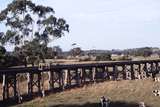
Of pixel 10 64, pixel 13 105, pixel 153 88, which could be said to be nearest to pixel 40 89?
pixel 13 105

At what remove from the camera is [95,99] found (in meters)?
38.3

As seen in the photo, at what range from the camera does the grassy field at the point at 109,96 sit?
35875mm

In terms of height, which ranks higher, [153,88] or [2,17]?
[2,17]

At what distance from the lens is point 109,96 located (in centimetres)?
3994

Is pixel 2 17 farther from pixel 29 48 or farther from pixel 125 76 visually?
pixel 125 76

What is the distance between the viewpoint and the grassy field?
35875mm

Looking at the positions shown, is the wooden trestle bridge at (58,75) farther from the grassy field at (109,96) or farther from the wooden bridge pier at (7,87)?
the grassy field at (109,96)

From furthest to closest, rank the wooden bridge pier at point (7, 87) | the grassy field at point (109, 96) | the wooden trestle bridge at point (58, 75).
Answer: the wooden trestle bridge at point (58, 75), the wooden bridge pier at point (7, 87), the grassy field at point (109, 96)

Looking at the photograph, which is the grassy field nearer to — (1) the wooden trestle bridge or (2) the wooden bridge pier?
(2) the wooden bridge pier

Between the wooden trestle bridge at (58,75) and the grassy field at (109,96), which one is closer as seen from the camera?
the grassy field at (109,96)

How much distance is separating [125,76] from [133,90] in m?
13.3

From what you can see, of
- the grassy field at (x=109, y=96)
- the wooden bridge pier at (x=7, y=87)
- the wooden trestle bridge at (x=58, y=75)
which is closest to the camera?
the grassy field at (x=109, y=96)

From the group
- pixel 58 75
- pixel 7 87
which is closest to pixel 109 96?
pixel 7 87

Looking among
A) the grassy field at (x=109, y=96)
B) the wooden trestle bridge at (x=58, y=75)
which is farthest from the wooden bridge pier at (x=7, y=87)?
the grassy field at (x=109, y=96)
